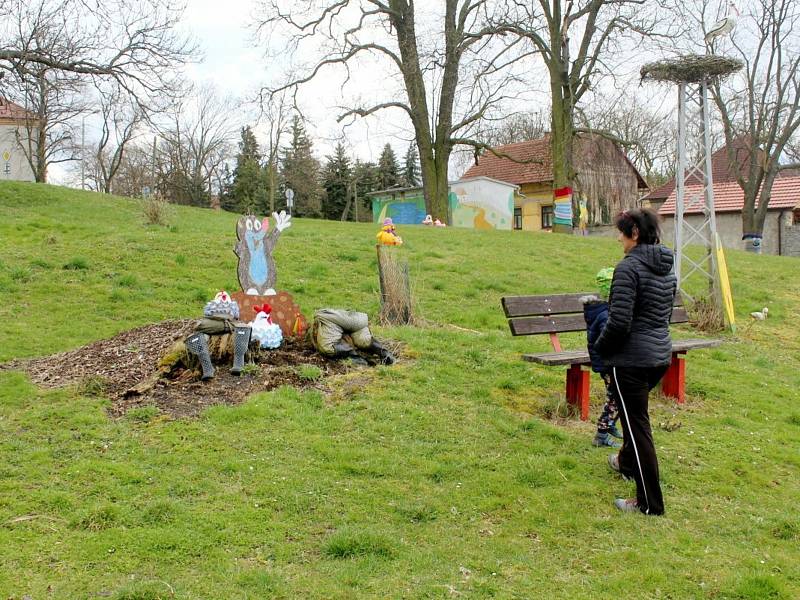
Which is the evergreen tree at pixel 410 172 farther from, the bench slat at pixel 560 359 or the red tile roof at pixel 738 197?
the bench slat at pixel 560 359

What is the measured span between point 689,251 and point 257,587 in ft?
59.3

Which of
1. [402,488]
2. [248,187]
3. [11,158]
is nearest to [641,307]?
[402,488]

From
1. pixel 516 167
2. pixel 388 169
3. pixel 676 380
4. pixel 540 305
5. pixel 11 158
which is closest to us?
pixel 676 380

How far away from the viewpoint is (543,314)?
7043 millimetres

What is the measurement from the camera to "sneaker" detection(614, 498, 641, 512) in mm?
4488

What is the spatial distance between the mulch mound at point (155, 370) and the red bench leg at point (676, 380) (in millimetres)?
3144

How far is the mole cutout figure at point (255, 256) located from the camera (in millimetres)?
7746

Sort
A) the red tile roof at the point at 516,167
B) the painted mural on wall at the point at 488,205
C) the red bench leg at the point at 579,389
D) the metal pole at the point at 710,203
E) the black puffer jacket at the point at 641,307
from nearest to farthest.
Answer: the black puffer jacket at the point at 641,307
the red bench leg at the point at 579,389
the metal pole at the point at 710,203
the painted mural on wall at the point at 488,205
the red tile roof at the point at 516,167

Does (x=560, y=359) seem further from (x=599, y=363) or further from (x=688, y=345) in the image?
(x=688, y=345)

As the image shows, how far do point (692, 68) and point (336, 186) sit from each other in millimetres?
42597

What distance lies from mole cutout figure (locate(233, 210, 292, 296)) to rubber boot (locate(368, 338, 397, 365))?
1298 millimetres

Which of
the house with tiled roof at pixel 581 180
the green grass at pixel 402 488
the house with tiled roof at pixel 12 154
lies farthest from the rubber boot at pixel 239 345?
the house with tiled roof at pixel 12 154

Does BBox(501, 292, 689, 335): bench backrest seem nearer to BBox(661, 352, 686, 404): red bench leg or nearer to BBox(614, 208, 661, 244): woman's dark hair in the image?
BBox(661, 352, 686, 404): red bench leg

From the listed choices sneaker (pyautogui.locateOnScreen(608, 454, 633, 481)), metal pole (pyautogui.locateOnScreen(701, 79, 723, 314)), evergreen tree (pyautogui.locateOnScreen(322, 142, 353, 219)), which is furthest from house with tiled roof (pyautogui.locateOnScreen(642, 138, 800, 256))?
sneaker (pyautogui.locateOnScreen(608, 454, 633, 481))
